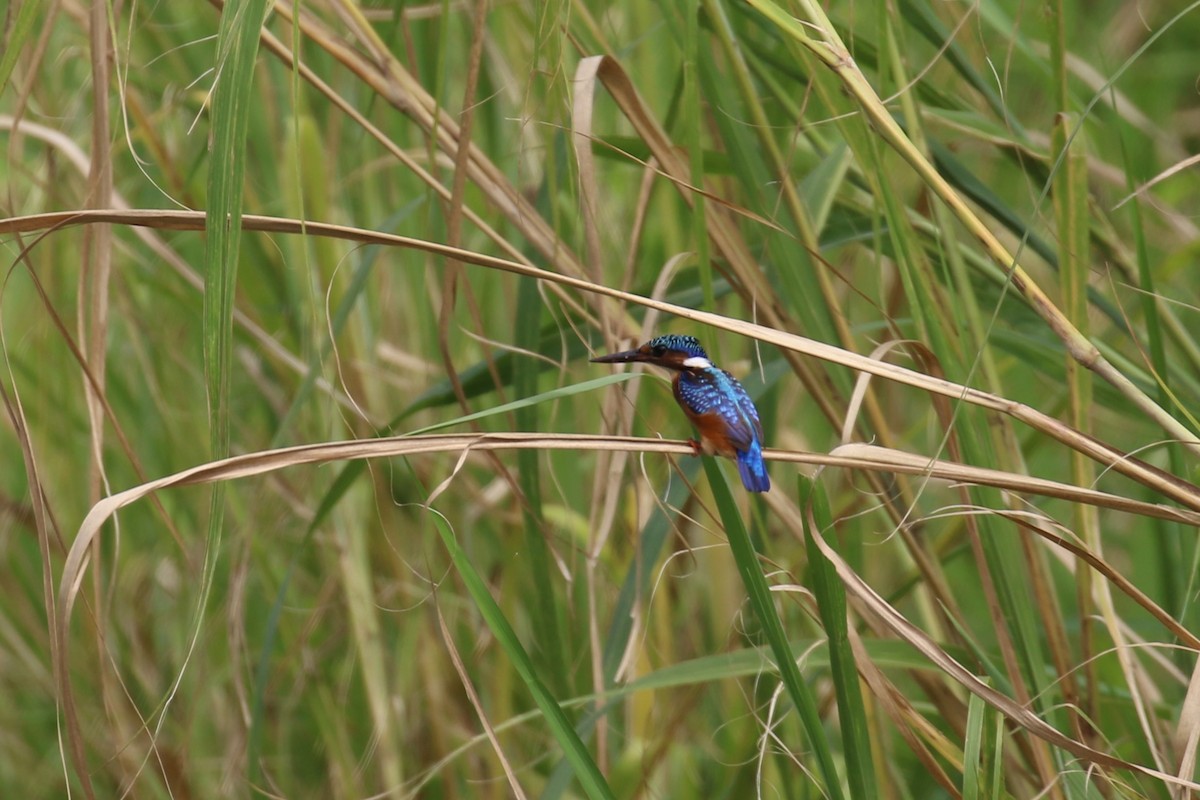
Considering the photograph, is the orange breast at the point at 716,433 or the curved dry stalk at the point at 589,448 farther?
the orange breast at the point at 716,433

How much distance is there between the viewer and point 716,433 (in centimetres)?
137

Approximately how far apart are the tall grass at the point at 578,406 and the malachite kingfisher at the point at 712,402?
68 mm

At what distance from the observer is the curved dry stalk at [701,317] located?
3.20ft

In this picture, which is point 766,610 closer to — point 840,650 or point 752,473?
point 840,650

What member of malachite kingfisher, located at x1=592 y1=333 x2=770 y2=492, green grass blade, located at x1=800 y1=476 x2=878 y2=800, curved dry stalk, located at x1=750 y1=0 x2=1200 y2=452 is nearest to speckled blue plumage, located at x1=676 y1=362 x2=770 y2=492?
malachite kingfisher, located at x1=592 y1=333 x2=770 y2=492

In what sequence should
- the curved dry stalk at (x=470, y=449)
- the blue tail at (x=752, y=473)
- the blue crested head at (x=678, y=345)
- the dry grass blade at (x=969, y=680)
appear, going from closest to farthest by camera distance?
the curved dry stalk at (x=470, y=449) < the dry grass blade at (x=969, y=680) < the blue tail at (x=752, y=473) < the blue crested head at (x=678, y=345)

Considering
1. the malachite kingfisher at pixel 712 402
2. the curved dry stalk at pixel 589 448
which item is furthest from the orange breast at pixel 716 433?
the curved dry stalk at pixel 589 448

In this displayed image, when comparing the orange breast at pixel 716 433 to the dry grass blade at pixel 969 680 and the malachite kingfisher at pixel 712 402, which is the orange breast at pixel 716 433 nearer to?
the malachite kingfisher at pixel 712 402

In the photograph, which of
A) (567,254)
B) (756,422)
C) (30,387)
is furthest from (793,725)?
(30,387)

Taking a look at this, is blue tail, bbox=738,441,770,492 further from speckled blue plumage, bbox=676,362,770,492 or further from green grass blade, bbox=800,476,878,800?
green grass blade, bbox=800,476,878,800

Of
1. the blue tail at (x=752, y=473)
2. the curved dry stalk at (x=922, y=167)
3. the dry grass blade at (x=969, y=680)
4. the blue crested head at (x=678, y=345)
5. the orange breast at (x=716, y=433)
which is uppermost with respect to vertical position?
the curved dry stalk at (x=922, y=167)

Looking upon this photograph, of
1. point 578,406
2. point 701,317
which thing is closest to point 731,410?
point 701,317

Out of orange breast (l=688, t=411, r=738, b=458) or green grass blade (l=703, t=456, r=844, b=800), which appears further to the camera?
orange breast (l=688, t=411, r=738, b=458)

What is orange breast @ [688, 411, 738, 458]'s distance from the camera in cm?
134
